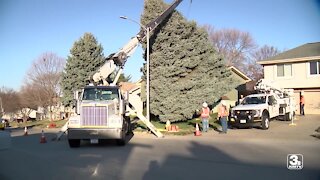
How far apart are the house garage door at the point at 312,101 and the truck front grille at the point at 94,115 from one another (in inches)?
946

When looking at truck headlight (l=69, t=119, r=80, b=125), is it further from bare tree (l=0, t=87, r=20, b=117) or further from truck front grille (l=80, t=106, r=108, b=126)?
bare tree (l=0, t=87, r=20, b=117)

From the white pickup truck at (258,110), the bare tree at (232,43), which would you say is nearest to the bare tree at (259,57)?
the bare tree at (232,43)

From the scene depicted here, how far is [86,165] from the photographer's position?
458 inches

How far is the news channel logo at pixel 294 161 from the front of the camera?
10165mm

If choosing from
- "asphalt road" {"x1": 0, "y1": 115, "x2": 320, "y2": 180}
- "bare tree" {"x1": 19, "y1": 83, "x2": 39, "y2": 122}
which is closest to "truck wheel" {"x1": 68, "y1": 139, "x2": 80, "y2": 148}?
"asphalt road" {"x1": 0, "y1": 115, "x2": 320, "y2": 180}

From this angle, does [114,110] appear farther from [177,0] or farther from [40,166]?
[177,0]

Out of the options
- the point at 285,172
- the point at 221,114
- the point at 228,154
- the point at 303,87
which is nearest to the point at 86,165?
the point at 228,154

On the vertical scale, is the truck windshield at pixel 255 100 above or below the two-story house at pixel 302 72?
below

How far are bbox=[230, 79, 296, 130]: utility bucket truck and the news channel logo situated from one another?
974 centimetres

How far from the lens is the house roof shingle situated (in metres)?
34.4

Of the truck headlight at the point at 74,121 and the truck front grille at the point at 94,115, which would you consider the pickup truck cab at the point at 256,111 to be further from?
the truck headlight at the point at 74,121

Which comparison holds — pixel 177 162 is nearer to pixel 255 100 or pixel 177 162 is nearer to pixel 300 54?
pixel 255 100

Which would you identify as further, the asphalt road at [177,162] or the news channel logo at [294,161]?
the news channel logo at [294,161]

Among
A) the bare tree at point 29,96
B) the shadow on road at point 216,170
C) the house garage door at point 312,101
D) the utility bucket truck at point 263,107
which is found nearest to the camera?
the shadow on road at point 216,170
